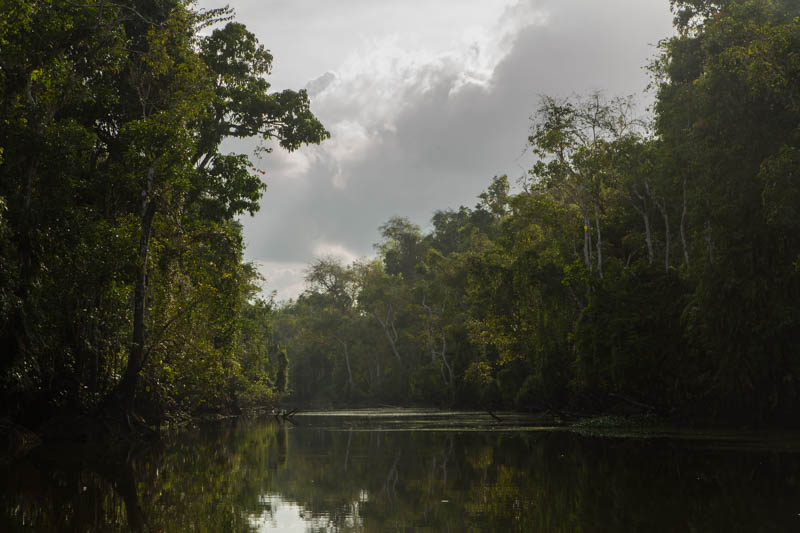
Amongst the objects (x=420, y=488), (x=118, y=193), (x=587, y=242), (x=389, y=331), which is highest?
(x=389, y=331)

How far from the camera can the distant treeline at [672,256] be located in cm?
2048

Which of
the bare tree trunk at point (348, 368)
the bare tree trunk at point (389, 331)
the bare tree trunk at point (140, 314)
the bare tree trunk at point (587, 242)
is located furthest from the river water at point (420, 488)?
the bare tree trunk at point (348, 368)

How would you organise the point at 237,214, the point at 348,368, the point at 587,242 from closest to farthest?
the point at 237,214 → the point at 587,242 → the point at 348,368

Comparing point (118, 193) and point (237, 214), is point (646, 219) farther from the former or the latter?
point (118, 193)

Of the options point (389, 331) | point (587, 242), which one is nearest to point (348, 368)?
point (389, 331)

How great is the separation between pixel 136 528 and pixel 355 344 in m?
78.3

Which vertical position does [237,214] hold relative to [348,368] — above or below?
above

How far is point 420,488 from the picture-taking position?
11430 millimetres

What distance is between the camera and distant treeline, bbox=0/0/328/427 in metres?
18.5

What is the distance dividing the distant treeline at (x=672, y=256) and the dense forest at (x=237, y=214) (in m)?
0.09

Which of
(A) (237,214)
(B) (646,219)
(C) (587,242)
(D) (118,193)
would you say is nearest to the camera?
(D) (118,193)

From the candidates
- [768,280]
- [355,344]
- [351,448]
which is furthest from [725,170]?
[355,344]

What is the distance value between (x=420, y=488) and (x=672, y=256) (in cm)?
2626

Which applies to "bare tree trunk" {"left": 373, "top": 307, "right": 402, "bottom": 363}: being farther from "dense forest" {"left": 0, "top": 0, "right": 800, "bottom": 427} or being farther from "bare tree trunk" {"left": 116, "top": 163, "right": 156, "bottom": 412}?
"bare tree trunk" {"left": 116, "top": 163, "right": 156, "bottom": 412}
